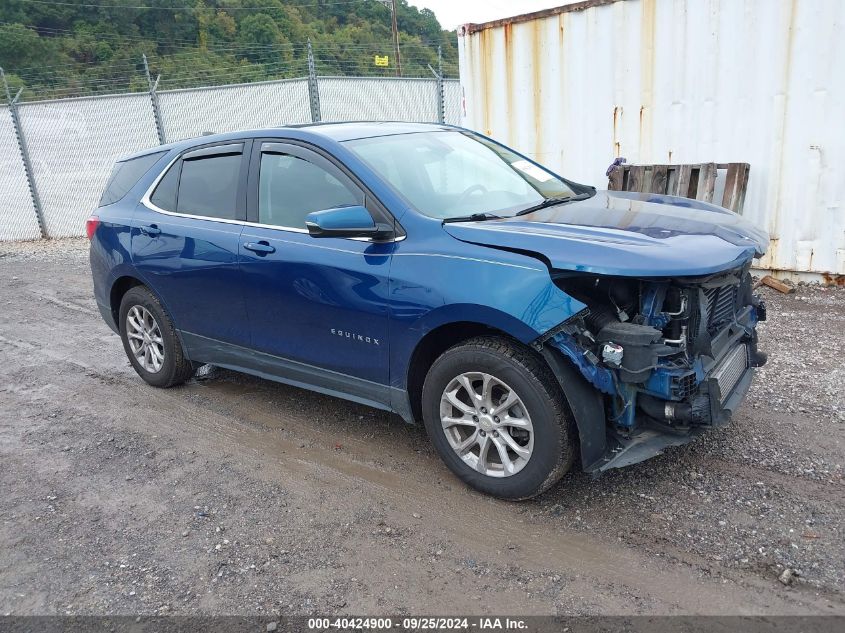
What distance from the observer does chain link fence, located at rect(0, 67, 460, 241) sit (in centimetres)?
1252

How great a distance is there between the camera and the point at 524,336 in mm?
3084

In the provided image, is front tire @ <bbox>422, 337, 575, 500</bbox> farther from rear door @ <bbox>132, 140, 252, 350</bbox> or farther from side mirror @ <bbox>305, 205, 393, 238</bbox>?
rear door @ <bbox>132, 140, 252, 350</bbox>

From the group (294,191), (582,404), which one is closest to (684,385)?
(582,404)

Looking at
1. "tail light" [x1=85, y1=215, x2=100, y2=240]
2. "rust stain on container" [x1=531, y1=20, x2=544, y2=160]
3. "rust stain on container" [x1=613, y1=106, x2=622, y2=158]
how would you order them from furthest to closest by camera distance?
"rust stain on container" [x1=531, y1=20, x2=544, y2=160] → "rust stain on container" [x1=613, y1=106, x2=622, y2=158] → "tail light" [x1=85, y1=215, x2=100, y2=240]

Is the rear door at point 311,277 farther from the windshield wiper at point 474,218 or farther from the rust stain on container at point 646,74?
the rust stain on container at point 646,74

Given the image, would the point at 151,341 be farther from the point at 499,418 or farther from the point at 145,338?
the point at 499,418

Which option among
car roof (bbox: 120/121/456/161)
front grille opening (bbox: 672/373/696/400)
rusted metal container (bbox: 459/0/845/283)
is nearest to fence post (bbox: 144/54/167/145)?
rusted metal container (bbox: 459/0/845/283)

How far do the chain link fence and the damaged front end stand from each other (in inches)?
396

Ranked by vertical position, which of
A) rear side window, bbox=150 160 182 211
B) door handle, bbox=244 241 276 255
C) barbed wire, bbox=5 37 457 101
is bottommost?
door handle, bbox=244 241 276 255

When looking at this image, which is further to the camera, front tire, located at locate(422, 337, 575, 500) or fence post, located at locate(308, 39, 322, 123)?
fence post, located at locate(308, 39, 322, 123)

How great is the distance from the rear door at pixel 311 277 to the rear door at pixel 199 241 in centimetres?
15

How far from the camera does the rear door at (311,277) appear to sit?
3650 millimetres

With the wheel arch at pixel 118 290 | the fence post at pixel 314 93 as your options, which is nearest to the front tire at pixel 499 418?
the wheel arch at pixel 118 290

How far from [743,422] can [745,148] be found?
3908 millimetres
